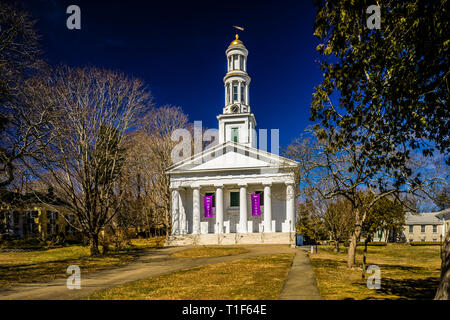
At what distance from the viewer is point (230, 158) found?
40.3 meters

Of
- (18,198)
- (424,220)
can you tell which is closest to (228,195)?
(18,198)

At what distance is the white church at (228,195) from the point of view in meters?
37.7

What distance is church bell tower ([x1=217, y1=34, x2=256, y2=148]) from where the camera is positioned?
4934 cm

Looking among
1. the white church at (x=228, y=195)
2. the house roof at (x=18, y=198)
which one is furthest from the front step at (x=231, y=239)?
the house roof at (x=18, y=198)

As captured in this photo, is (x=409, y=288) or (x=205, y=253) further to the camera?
(x=205, y=253)

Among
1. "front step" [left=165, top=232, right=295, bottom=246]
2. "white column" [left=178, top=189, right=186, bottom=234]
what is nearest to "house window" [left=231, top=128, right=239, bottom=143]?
"white column" [left=178, top=189, right=186, bottom=234]

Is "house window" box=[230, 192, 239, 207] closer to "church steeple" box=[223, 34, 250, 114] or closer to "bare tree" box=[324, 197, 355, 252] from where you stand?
"bare tree" box=[324, 197, 355, 252]

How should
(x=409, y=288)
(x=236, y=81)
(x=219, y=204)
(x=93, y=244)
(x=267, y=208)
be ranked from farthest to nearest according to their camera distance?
(x=236, y=81) < (x=219, y=204) < (x=267, y=208) < (x=93, y=244) < (x=409, y=288)

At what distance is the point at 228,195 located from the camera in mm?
41781

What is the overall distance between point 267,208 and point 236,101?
66.2ft
